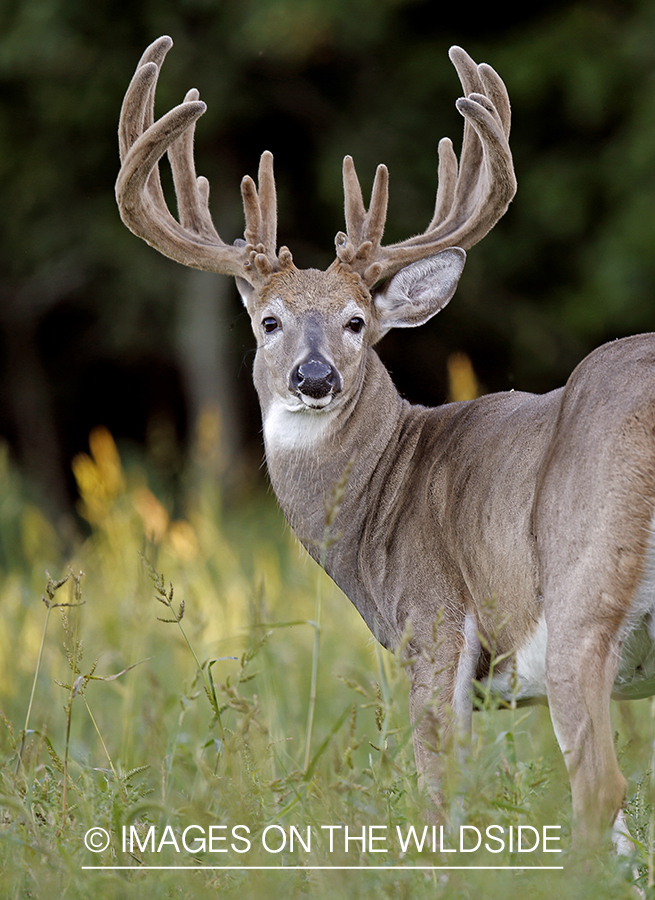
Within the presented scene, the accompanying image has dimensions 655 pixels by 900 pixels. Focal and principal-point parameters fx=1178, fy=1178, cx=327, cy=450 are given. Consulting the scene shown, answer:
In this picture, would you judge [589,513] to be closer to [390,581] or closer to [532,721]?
[390,581]

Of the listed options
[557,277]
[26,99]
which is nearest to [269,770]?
[557,277]

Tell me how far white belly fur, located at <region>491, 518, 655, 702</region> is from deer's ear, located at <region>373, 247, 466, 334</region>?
1395 millimetres

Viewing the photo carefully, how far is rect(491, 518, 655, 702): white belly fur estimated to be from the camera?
8.93ft

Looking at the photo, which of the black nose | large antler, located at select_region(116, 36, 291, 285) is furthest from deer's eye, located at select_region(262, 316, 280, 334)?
the black nose

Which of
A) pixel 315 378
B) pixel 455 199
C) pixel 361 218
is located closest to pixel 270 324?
pixel 315 378

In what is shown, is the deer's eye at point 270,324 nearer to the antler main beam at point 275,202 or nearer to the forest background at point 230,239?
the antler main beam at point 275,202

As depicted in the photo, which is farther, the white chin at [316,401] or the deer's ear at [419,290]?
the deer's ear at [419,290]

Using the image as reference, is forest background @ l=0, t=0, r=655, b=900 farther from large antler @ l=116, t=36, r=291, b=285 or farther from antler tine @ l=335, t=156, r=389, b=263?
antler tine @ l=335, t=156, r=389, b=263

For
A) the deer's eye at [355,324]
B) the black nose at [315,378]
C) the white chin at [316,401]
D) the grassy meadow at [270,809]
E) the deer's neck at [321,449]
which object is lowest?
the grassy meadow at [270,809]

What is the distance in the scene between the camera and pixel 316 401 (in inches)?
144

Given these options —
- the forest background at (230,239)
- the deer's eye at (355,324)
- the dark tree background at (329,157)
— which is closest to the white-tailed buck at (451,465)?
the deer's eye at (355,324)

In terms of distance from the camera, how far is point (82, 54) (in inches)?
398

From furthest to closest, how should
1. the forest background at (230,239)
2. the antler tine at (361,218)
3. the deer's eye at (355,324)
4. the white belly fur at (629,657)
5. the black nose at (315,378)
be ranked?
the forest background at (230,239), the antler tine at (361,218), the deer's eye at (355,324), the black nose at (315,378), the white belly fur at (629,657)

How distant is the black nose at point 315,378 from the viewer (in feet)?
11.8
